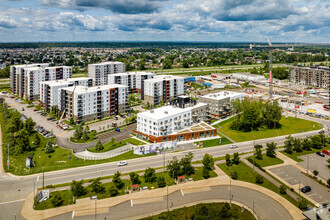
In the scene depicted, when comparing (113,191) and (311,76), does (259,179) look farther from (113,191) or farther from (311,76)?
(311,76)

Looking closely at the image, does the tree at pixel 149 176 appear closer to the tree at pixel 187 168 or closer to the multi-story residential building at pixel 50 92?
the tree at pixel 187 168

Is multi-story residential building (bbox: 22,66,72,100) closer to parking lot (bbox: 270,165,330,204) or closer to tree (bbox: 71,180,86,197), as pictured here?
tree (bbox: 71,180,86,197)

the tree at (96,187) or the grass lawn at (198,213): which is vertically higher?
the tree at (96,187)

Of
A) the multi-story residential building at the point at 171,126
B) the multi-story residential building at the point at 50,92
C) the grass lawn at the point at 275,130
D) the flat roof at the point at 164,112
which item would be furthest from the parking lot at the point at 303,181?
the multi-story residential building at the point at 50,92

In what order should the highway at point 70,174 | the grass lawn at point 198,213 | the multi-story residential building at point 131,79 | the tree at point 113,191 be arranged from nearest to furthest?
the grass lawn at point 198,213
the tree at point 113,191
the highway at point 70,174
the multi-story residential building at point 131,79

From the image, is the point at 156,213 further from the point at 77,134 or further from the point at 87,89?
the point at 87,89

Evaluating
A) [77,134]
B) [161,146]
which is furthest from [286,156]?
[77,134]

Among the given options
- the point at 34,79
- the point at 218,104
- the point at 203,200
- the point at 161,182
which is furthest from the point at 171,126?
the point at 34,79
